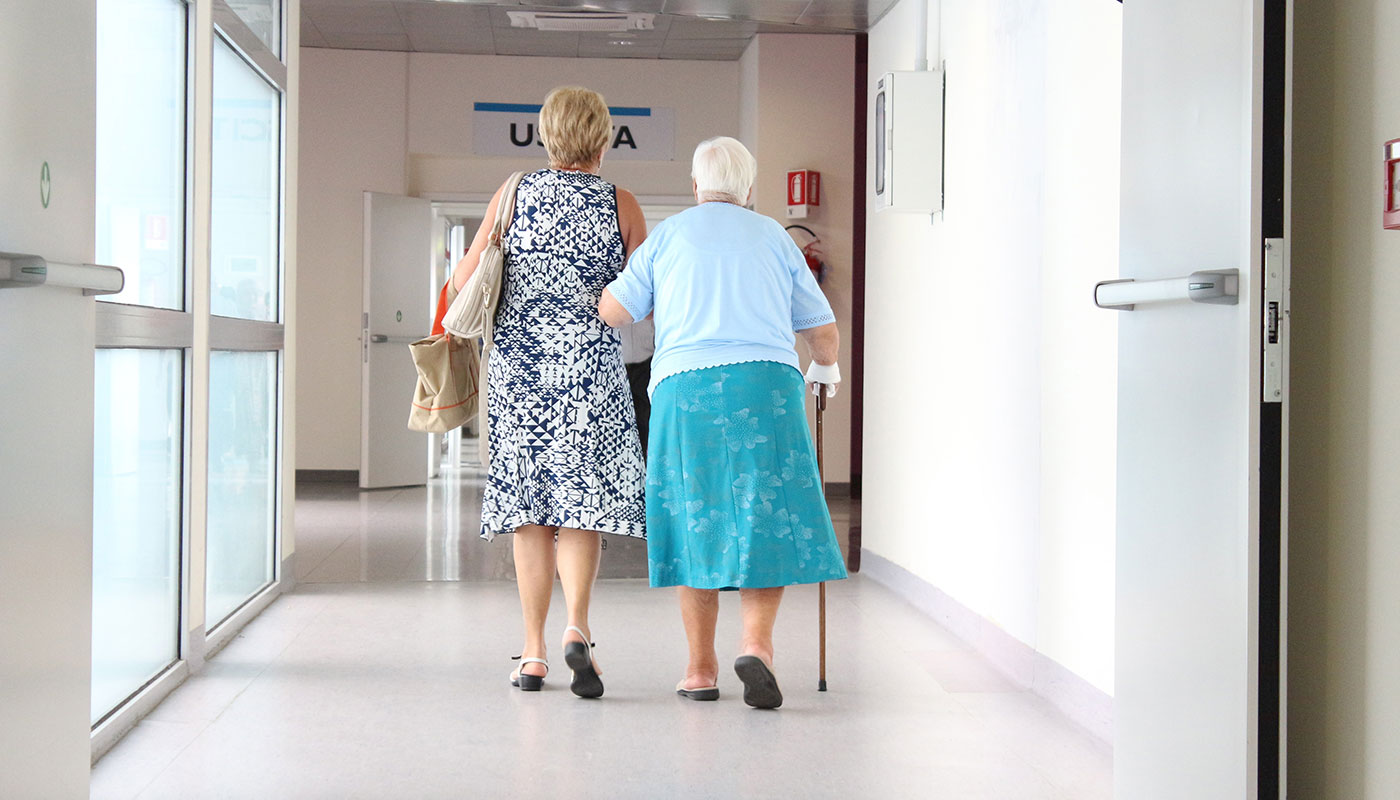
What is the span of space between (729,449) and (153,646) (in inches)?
61.5

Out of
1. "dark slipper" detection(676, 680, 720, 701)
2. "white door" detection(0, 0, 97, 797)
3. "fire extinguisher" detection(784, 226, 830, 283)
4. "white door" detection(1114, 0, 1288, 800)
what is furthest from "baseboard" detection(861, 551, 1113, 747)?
"fire extinguisher" detection(784, 226, 830, 283)

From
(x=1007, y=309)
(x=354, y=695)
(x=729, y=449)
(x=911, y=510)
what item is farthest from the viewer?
(x=911, y=510)

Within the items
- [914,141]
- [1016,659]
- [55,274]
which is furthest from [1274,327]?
[914,141]

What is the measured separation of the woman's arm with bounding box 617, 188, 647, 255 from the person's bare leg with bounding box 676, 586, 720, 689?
94cm

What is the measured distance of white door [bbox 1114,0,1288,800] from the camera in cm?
154

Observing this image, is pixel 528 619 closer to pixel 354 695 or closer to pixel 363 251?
pixel 354 695

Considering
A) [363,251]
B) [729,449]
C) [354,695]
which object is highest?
[363,251]

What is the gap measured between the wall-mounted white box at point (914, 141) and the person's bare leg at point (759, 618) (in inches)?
73.4

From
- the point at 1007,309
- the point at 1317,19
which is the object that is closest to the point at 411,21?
the point at 1007,309

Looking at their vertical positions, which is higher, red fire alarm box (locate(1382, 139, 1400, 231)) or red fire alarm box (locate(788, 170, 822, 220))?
red fire alarm box (locate(788, 170, 822, 220))

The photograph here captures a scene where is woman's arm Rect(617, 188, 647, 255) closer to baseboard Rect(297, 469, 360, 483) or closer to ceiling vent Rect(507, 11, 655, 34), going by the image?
ceiling vent Rect(507, 11, 655, 34)

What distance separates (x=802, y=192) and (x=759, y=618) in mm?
5801

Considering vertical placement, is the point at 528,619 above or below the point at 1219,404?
below

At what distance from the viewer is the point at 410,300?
955 cm
